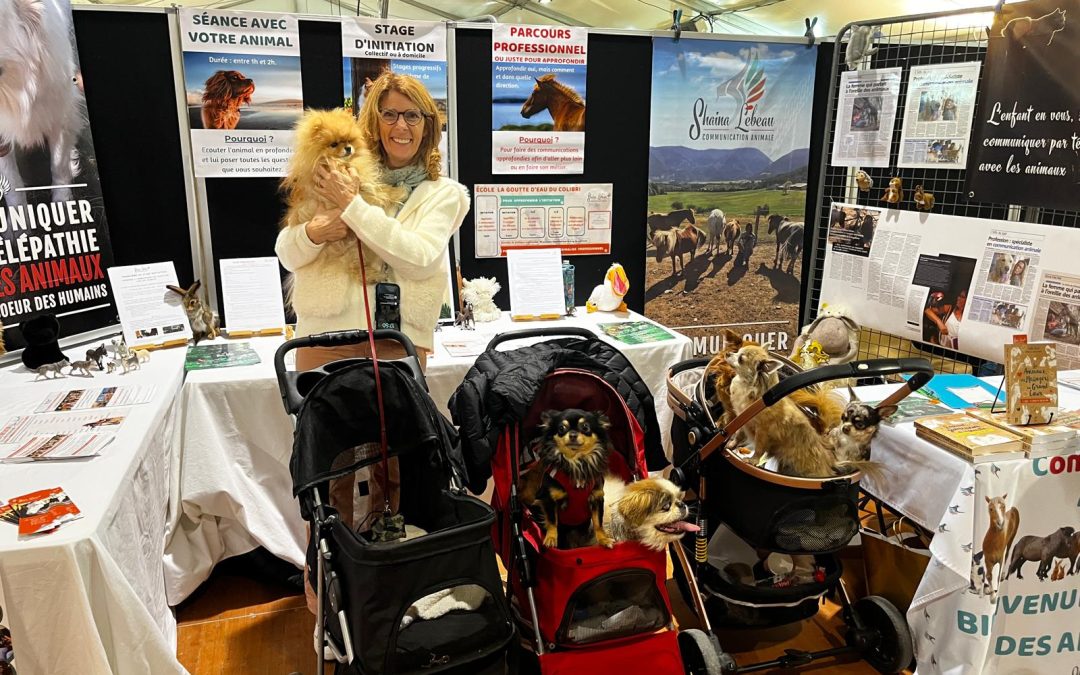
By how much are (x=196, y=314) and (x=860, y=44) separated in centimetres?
320

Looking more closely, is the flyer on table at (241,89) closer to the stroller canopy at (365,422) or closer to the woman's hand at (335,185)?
the woman's hand at (335,185)

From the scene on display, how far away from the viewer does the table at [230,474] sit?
2.52 metres

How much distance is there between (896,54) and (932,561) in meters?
2.43

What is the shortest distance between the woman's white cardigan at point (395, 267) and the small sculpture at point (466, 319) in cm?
75

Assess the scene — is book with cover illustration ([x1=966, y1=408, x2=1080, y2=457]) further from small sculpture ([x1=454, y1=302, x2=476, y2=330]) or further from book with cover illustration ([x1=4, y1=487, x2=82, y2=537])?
book with cover illustration ([x1=4, y1=487, x2=82, y2=537])

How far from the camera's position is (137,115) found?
2887 mm

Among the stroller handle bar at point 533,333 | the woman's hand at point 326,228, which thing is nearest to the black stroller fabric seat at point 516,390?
the stroller handle bar at point 533,333

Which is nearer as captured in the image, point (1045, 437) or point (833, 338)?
point (1045, 437)

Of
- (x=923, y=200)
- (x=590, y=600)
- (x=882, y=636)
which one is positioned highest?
(x=923, y=200)

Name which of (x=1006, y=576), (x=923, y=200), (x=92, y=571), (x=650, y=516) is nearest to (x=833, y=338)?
(x=923, y=200)

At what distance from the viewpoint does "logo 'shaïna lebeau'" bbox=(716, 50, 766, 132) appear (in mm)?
3521

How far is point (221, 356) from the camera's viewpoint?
9.05 feet

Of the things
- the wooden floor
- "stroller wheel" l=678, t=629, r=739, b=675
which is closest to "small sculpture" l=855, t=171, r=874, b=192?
the wooden floor

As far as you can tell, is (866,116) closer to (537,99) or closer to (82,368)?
(537,99)
